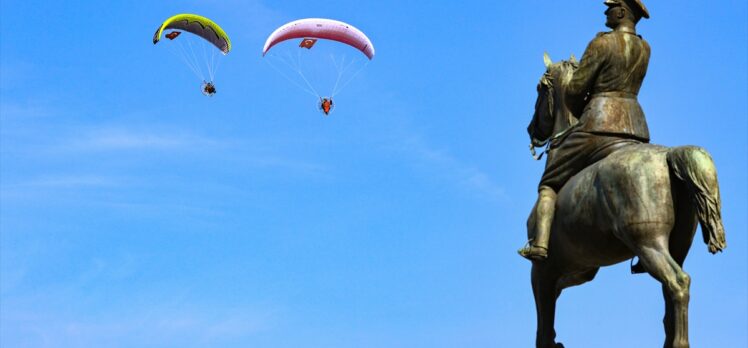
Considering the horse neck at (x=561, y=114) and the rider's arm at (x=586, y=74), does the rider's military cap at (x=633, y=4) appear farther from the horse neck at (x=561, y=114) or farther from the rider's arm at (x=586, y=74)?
the horse neck at (x=561, y=114)

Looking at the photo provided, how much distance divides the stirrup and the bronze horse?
21 centimetres

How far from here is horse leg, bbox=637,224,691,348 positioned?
558 inches

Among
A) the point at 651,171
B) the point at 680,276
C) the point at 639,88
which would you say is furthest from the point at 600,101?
the point at 680,276

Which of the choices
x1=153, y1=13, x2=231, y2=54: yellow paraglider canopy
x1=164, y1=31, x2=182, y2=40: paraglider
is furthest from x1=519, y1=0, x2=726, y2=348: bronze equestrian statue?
x1=164, y1=31, x2=182, y2=40: paraglider

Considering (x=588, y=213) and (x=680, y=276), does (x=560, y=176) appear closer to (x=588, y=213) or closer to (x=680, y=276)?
(x=588, y=213)

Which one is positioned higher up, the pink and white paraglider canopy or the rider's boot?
the pink and white paraglider canopy

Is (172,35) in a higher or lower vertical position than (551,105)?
higher

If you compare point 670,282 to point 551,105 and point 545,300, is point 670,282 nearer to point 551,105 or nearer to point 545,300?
point 545,300

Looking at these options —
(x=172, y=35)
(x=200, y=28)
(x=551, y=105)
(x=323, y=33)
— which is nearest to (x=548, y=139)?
(x=551, y=105)

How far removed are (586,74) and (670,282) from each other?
9.68 feet

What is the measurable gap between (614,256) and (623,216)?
38.2 inches

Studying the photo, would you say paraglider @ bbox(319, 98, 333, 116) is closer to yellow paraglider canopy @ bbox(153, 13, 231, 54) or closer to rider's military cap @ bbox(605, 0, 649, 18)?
yellow paraglider canopy @ bbox(153, 13, 231, 54)

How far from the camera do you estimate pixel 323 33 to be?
58.4 metres

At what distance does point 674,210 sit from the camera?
1477cm
